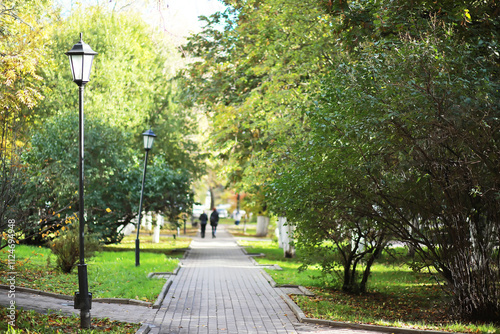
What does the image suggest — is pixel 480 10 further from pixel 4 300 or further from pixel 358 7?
pixel 4 300

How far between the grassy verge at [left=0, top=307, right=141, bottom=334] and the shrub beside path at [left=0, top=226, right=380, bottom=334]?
377mm

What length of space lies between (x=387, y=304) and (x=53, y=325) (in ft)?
23.8

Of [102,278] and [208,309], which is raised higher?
[102,278]

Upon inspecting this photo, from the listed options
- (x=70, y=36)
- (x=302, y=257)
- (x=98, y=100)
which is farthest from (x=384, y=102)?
(x=70, y=36)

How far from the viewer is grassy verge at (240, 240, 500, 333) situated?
969 cm

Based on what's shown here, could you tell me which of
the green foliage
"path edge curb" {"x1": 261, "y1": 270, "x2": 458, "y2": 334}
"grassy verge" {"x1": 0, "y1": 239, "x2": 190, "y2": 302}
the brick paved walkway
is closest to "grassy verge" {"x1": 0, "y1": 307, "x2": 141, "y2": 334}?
the brick paved walkway

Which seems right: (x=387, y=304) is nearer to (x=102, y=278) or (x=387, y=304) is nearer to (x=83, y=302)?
(x=83, y=302)

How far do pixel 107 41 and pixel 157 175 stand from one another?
918 centimetres

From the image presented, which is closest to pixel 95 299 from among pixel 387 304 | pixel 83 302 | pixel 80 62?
pixel 83 302

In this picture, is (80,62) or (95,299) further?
(95,299)

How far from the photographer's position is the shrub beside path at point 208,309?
9.09 m

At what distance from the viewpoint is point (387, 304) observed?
12.4m

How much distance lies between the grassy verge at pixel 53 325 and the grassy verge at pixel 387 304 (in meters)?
3.48

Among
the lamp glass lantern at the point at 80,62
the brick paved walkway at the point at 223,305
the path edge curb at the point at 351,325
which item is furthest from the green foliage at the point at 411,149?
the lamp glass lantern at the point at 80,62
